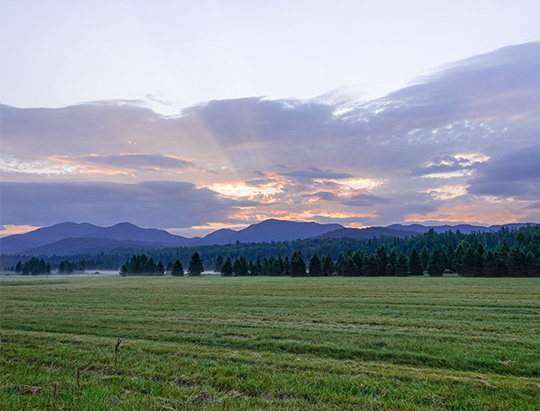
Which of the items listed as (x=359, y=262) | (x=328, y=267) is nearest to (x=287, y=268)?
(x=328, y=267)

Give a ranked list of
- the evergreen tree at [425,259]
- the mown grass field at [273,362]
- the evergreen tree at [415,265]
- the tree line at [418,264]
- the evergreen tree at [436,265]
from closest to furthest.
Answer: the mown grass field at [273,362] < the tree line at [418,264] < the evergreen tree at [436,265] < the evergreen tree at [415,265] < the evergreen tree at [425,259]

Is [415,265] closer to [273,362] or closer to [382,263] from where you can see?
[382,263]

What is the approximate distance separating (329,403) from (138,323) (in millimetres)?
13496

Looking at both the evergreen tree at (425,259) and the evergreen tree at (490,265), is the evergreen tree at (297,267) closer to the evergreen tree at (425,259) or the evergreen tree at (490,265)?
the evergreen tree at (425,259)

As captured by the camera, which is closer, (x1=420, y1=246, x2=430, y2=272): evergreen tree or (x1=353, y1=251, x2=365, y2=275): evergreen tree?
(x1=353, y1=251, x2=365, y2=275): evergreen tree

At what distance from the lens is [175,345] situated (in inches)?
A: 500

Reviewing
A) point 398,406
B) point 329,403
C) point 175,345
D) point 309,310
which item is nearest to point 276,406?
point 329,403

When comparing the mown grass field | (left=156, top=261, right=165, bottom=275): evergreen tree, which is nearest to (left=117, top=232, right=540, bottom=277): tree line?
(left=156, top=261, right=165, bottom=275): evergreen tree

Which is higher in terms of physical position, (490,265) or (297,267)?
(490,265)

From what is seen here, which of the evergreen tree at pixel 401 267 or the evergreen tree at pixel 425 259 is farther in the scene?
the evergreen tree at pixel 425 259

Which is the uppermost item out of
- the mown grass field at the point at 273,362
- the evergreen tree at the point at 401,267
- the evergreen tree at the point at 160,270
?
the mown grass field at the point at 273,362

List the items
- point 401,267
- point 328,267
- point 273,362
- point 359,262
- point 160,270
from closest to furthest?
point 273,362
point 401,267
point 359,262
point 328,267
point 160,270

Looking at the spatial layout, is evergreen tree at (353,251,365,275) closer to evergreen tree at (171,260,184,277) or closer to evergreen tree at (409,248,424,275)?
evergreen tree at (409,248,424,275)

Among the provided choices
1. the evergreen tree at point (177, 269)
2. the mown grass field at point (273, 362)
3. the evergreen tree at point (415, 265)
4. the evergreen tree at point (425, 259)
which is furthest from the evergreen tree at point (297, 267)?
the mown grass field at point (273, 362)
